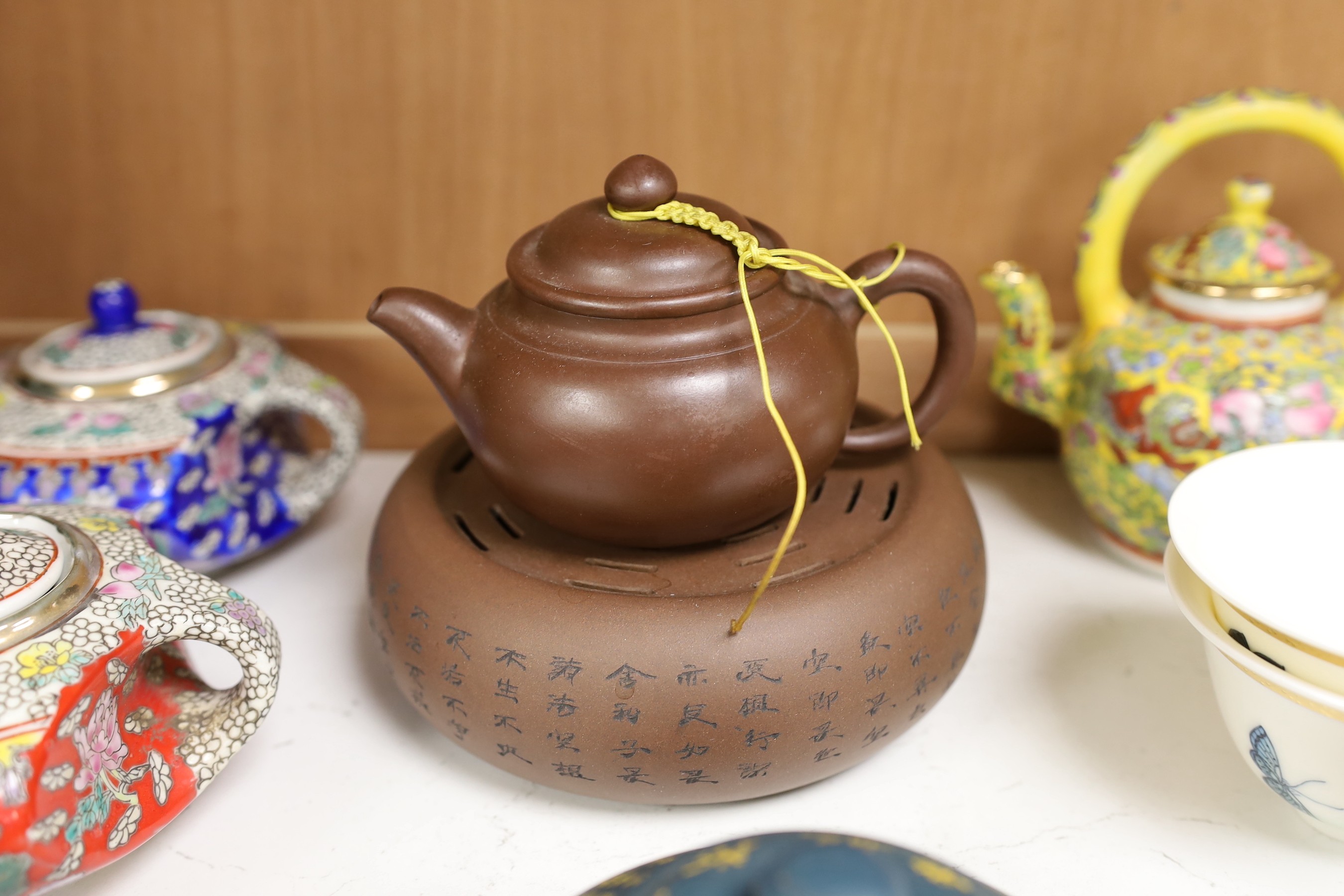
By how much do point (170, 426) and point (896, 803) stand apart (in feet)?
2.05

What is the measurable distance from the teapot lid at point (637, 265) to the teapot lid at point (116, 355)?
381 mm

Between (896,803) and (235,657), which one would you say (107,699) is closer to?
(235,657)

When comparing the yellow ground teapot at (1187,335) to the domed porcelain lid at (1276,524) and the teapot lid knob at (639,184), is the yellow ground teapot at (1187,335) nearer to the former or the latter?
the domed porcelain lid at (1276,524)

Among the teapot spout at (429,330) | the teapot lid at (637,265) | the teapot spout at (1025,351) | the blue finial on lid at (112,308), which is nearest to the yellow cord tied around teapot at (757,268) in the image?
the teapot lid at (637,265)

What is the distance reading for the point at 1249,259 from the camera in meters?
0.87

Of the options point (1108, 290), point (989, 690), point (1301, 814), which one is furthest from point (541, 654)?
point (1108, 290)

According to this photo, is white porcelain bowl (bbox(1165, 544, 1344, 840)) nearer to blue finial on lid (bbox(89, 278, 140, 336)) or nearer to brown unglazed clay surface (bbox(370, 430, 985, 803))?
brown unglazed clay surface (bbox(370, 430, 985, 803))

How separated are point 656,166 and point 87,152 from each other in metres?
0.68

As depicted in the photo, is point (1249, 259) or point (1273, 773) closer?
point (1273, 773)

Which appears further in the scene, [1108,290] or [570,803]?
[1108,290]

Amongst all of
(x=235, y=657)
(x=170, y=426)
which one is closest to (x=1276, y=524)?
(x=235, y=657)

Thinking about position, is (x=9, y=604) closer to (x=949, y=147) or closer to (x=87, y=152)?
(x=87, y=152)

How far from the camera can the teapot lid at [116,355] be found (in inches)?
34.4

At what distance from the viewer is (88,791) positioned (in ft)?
1.90
